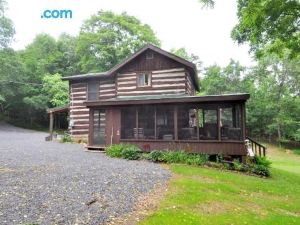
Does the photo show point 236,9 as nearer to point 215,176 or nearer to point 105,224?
point 215,176

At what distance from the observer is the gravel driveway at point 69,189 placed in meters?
6.94

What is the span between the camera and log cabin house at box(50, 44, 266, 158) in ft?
55.2

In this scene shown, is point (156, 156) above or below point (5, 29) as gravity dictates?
below

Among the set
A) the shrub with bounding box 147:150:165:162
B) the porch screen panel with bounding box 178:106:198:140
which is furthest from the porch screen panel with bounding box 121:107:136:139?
the shrub with bounding box 147:150:165:162

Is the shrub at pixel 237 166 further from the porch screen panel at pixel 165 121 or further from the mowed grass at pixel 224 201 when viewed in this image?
the porch screen panel at pixel 165 121

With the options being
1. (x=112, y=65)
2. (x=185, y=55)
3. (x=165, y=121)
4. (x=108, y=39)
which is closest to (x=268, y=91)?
(x=185, y=55)

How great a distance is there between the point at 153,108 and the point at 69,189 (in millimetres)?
12165

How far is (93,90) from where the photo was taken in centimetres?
2562

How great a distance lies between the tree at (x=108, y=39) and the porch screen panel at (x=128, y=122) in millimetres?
23905

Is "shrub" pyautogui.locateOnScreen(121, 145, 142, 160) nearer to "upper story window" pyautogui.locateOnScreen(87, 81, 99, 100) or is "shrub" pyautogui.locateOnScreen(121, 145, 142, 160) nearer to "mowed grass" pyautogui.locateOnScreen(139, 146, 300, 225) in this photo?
"mowed grass" pyautogui.locateOnScreen(139, 146, 300, 225)

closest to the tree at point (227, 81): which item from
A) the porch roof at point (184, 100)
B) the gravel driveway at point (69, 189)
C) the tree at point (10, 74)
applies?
the tree at point (10, 74)

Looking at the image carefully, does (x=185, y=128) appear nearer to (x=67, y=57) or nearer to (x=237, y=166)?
(x=237, y=166)

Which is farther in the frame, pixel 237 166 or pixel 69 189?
pixel 237 166

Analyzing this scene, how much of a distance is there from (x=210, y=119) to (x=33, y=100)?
1018 inches
